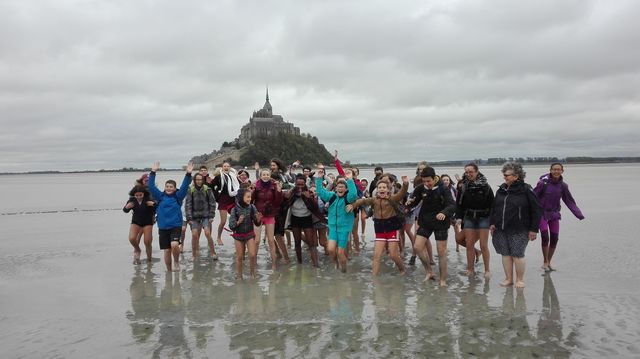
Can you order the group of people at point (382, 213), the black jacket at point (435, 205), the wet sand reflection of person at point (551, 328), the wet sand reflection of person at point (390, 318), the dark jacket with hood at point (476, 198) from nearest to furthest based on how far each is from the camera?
the wet sand reflection of person at point (551, 328)
the wet sand reflection of person at point (390, 318)
the group of people at point (382, 213)
the black jacket at point (435, 205)
the dark jacket with hood at point (476, 198)

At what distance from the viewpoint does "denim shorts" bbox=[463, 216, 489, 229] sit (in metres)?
7.68

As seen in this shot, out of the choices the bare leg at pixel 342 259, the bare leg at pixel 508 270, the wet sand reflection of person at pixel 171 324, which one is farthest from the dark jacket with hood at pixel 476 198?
the wet sand reflection of person at pixel 171 324

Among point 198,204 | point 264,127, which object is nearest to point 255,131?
point 264,127

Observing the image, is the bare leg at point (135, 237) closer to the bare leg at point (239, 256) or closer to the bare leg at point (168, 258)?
the bare leg at point (168, 258)

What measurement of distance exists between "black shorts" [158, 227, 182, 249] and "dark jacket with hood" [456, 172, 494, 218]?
208 inches

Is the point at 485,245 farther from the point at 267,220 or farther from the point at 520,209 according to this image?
the point at 267,220

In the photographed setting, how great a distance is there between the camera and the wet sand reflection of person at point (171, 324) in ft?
15.9

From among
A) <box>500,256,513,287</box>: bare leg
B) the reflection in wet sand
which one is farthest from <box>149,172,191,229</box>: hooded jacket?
<box>500,256,513,287</box>: bare leg

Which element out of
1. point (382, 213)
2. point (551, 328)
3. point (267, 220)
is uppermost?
point (382, 213)

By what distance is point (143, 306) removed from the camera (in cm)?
643

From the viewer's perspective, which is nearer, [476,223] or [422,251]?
[422,251]

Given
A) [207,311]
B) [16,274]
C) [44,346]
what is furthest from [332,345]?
[16,274]

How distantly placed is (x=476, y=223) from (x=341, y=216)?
7.74 feet

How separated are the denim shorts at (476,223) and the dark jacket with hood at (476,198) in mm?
66
